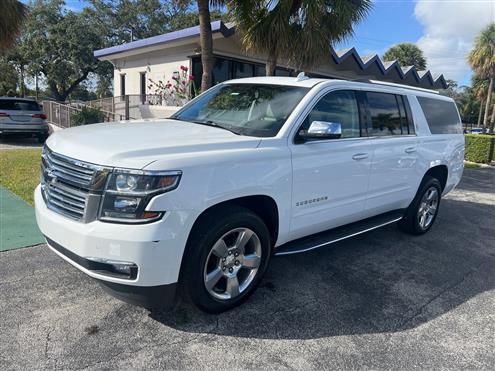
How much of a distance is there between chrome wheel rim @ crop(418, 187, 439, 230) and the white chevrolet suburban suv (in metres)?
0.80

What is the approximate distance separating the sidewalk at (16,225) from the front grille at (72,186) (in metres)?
1.81

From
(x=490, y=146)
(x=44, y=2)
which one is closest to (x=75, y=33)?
(x=44, y=2)

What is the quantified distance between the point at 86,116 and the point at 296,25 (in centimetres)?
980

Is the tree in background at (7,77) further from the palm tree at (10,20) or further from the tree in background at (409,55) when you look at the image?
the tree in background at (409,55)

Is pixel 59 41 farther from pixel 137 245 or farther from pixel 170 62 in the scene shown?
pixel 137 245

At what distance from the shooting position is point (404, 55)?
133 ft

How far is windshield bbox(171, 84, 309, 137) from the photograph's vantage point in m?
3.89

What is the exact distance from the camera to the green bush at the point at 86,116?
16.1 meters

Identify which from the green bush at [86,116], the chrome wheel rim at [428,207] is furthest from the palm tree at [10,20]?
the chrome wheel rim at [428,207]

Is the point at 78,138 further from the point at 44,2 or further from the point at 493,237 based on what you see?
the point at 44,2

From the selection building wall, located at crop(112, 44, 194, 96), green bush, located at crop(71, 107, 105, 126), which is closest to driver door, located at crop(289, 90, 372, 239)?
building wall, located at crop(112, 44, 194, 96)

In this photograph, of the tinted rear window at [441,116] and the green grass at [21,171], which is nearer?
the tinted rear window at [441,116]

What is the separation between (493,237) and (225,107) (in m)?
4.64

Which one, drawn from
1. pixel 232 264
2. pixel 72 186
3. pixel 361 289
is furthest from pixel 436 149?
pixel 72 186
